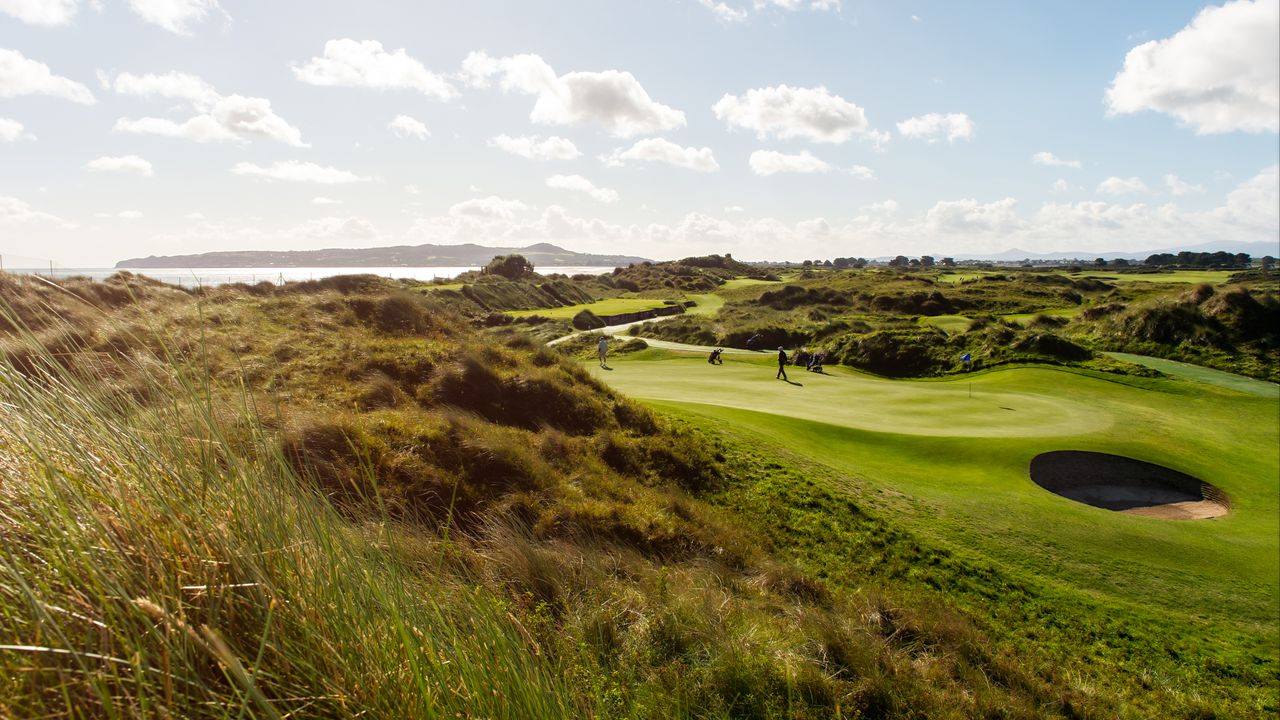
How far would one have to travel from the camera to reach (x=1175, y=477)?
575 inches

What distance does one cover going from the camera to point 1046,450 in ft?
48.8

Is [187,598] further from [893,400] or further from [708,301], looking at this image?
[708,301]

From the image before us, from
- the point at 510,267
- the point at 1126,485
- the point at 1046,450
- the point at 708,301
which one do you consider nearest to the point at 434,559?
the point at 1046,450

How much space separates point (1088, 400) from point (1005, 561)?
16280 millimetres

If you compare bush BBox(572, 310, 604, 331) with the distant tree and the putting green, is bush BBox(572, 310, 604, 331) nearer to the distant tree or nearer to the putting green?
the putting green

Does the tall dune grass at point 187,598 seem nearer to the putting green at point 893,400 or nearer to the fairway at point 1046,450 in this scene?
the fairway at point 1046,450

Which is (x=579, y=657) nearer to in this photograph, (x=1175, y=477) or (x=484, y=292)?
(x=1175, y=477)

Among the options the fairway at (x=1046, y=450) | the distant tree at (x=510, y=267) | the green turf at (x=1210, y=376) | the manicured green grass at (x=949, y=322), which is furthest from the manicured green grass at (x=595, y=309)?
the green turf at (x=1210, y=376)

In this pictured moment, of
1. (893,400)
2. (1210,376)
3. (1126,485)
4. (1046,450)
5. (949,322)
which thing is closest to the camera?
(1126,485)

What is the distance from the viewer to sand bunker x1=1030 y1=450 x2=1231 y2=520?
13664mm

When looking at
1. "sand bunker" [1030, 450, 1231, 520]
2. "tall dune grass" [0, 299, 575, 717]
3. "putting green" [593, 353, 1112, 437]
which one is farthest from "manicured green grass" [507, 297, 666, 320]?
"tall dune grass" [0, 299, 575, 717]

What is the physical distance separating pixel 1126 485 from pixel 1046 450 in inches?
80.1

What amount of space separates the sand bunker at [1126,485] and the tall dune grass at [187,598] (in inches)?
612

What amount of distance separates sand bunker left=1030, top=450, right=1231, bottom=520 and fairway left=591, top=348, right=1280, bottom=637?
0.32 m
